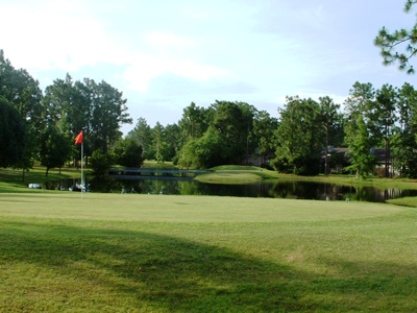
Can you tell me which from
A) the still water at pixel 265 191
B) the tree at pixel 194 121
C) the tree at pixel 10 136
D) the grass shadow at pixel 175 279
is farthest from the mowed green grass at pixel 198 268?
the tree at pixel 194 121

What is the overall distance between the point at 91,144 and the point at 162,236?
9174 cm

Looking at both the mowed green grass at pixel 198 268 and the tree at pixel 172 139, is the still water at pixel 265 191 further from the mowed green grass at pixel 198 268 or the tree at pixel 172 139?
the tree at pixel 172 139

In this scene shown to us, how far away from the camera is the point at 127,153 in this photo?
94.4 metres

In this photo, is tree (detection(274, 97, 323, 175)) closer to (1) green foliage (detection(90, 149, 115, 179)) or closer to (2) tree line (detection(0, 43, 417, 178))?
(2) tree line (detection(0, 43, 417, 178))

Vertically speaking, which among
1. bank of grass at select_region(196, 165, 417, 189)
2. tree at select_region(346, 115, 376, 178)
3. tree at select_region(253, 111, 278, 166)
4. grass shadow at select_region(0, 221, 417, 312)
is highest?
tree at select_region(253, 111, 278, 166)

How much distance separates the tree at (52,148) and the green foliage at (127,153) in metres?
28.3

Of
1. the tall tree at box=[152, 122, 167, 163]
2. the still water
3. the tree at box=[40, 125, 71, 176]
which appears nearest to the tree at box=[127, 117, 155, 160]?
the tall tree at box=[152, 122, 167, 163]

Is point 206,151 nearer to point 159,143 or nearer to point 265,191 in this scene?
point 159,143

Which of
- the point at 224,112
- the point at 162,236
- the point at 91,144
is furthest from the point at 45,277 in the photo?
the point at 224,112

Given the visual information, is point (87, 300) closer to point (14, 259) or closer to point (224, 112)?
point (14, 259)

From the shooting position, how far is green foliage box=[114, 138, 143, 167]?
309ft

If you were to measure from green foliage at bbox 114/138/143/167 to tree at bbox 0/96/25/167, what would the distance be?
42366 mm

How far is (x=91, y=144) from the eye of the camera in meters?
97.6

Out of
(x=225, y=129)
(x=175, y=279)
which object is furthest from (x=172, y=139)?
(x=175, y=279)
